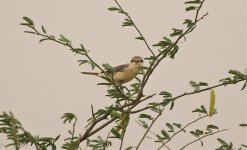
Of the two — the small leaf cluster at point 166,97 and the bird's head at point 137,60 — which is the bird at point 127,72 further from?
the small leaf cluster at point 166,97

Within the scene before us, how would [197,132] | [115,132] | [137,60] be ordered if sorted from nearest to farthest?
[115,132]
[197,132]
[137,60]

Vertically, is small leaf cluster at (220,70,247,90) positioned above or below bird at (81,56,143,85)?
below

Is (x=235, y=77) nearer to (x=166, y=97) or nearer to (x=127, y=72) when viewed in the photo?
(x=166, y=97)

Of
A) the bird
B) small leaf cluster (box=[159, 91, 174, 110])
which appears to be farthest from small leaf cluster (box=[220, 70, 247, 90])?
the bird

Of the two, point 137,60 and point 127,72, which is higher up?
→ point 137,60

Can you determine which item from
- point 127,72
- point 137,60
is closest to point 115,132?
point 127,72

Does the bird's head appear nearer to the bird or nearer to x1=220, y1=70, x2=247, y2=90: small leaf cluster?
the bird

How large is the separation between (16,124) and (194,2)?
65cm

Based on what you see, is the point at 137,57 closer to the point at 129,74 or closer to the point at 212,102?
the point at 129,74

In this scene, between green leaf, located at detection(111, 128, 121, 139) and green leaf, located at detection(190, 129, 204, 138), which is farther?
green leaf, located at detection(190, 129, 204, 138)

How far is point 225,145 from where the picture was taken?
1.23 metres

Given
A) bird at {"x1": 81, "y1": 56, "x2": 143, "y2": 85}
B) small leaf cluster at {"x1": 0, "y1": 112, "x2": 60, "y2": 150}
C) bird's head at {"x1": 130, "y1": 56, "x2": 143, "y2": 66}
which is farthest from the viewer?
bird's head at {"x1": 130, "y1": 56, "x2": 143, "y2": 66}

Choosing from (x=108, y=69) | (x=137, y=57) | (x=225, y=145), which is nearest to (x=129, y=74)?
(x=137, y=57)

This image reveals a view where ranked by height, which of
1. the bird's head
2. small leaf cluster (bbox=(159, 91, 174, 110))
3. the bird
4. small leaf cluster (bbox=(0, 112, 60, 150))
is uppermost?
the bird's head
